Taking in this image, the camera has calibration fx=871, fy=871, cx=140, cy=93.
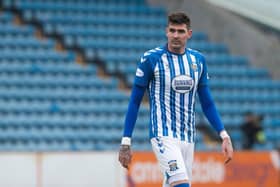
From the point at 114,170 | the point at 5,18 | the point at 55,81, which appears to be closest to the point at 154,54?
the point at 114,170

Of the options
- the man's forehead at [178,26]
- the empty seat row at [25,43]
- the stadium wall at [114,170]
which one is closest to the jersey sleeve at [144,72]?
the man's forehead at [178,26]

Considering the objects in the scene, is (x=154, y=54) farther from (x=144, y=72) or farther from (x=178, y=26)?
(x=178, y=26)

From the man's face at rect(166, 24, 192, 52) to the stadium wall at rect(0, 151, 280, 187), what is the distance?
5888 millimetres

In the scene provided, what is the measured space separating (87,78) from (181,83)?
31.3 ft

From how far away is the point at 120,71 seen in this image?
16.5 m

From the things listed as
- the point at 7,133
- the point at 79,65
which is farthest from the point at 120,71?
the point at 7,133

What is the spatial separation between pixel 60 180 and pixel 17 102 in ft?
10.0

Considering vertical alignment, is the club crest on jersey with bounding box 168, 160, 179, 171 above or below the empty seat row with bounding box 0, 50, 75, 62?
above

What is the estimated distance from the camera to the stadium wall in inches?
471

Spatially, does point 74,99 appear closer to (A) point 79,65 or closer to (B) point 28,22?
(A) point 79,65

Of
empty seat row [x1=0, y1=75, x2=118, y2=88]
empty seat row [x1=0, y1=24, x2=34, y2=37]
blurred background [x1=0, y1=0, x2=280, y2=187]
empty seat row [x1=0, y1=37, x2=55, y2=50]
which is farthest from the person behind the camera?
empty seat row [x1=0, y1=24, x2=34, y2=37]

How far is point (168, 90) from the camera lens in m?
6.48

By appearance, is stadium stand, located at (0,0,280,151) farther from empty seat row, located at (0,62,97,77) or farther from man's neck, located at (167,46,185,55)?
man's neck, located at (167,46,185,55)

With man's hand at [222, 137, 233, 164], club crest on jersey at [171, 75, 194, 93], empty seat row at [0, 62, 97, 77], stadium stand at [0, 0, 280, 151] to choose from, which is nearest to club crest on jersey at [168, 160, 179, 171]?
man's hand at [222, 137, 233, 164]
